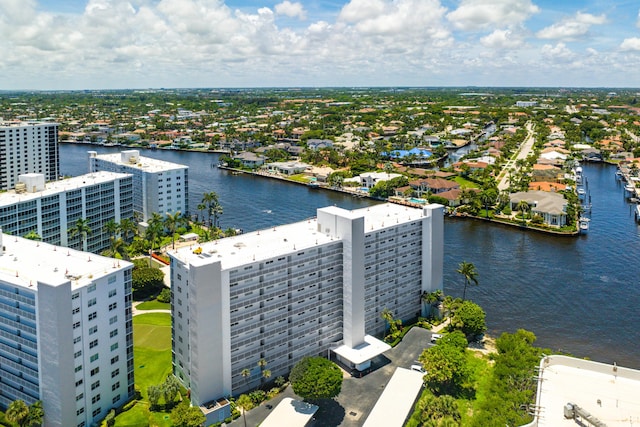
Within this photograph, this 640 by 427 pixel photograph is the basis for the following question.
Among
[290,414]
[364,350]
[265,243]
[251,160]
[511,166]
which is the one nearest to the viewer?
[290,414]

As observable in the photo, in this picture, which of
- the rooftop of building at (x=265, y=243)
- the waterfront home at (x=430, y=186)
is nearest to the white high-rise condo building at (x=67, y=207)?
the rooftop of building at (x=265, y=243)

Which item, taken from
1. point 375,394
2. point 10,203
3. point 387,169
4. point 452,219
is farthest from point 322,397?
point 387,169

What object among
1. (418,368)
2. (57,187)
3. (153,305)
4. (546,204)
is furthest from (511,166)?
(57,187)

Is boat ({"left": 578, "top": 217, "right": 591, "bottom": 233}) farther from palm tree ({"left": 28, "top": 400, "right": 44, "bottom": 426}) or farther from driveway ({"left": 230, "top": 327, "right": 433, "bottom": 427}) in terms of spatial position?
palm tree ({"left": 28, "top": 400, "right": 44, "bottom": 426})

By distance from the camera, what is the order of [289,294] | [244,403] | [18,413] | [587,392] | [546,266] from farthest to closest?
1. [546,266]
2. [289,294]
3. [244,403]
4. [18,413]
5. [587,392]

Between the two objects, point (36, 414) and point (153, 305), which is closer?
point (36, 414)

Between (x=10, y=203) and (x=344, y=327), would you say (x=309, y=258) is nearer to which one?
(x=344, y=327)

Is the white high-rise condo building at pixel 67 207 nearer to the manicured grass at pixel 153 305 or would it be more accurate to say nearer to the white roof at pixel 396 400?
the manicured grass at pixel 153 305

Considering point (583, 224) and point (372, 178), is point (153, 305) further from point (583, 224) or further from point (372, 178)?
point (583, 224)
